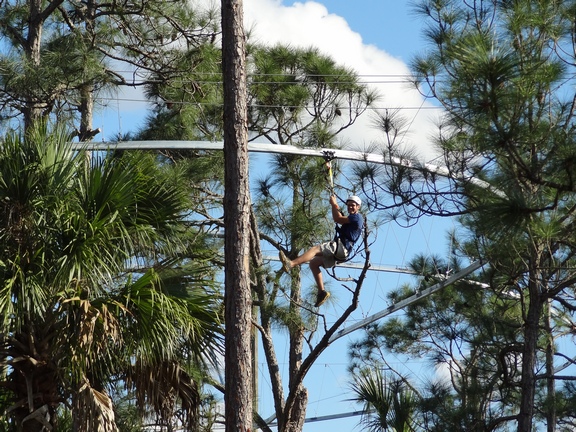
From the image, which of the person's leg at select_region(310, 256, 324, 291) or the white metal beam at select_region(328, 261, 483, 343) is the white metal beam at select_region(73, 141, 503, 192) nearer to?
the person's leg at select_region(310, 256, 324, 291)

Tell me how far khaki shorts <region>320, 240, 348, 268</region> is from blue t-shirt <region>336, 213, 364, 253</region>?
79mm

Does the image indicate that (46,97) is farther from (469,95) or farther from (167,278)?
(469,95)

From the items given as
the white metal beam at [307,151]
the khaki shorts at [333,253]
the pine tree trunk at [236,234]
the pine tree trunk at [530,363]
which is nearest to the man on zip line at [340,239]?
the khaki shorts at [333,253]

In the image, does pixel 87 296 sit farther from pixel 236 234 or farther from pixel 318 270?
pixel 318 270

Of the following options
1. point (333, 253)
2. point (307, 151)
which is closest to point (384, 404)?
point (333, 253)

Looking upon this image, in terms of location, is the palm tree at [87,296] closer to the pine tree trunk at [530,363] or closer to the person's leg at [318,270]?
the person's leg at [318,270]

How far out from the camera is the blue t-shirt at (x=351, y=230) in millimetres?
10148

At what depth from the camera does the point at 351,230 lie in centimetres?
1014

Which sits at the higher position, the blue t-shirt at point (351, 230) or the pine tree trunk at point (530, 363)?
the blue t-shirt at point (351, 230)

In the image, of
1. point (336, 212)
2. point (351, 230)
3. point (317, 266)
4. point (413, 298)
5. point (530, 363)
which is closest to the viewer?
point (336, 212)

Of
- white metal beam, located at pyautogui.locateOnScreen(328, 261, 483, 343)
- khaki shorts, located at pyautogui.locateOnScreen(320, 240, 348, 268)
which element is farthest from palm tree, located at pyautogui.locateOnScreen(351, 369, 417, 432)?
white metal beam, located at pyautogui.locateOnScreen(328, 261, 483, 343)

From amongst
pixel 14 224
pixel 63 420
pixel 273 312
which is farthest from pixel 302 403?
pixel 14 224

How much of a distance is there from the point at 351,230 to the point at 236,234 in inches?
57.4

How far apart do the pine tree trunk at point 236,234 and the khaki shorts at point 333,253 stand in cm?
132
